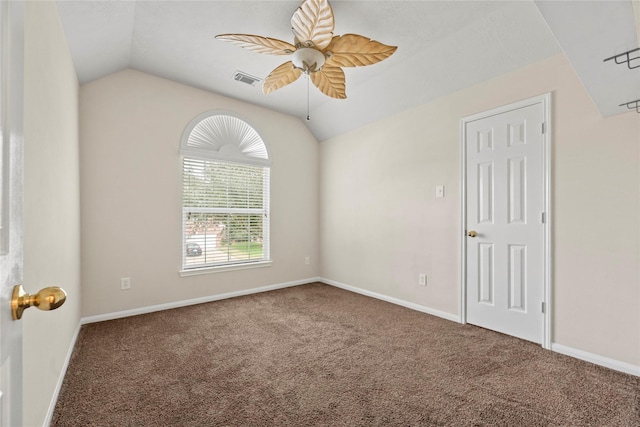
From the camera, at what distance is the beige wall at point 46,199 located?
54.0 inches

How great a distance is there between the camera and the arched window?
375cm

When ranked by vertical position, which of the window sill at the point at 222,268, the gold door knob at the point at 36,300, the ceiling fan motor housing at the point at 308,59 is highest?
the ceiling fan motor housing at the point at 308,59

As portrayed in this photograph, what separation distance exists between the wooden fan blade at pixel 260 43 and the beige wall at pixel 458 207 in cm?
187

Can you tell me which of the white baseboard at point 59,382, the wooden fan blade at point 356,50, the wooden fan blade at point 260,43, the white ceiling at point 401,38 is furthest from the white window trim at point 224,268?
the wooden fan blade at point 356,50

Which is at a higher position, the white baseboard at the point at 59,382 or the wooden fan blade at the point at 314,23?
the wooden fan blade at the point at 314,23

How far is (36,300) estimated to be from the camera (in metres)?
0.61

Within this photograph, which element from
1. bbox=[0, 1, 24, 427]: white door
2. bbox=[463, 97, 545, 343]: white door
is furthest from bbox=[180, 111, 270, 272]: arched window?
bbox=[0, 1, 24, 427]: white door

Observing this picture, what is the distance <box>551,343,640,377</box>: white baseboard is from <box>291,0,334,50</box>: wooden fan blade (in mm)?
2980

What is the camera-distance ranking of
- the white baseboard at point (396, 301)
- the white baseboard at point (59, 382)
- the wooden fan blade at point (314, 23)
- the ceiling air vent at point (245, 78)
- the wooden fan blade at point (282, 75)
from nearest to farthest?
the white baseboard at point (59, 382), the wooden fan blade at point (314, 23), the wooden fan blade at point (282, 75), the white baseboard at point (396, 301), the ceiling air vent at point (245, 78)

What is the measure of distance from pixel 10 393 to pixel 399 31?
303 cm

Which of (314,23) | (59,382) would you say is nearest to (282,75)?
(314,23)

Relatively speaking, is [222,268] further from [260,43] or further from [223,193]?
[260,43]

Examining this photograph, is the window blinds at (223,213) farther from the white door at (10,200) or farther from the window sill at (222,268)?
the white door at (10,200)

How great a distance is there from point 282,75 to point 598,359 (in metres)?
3.32
